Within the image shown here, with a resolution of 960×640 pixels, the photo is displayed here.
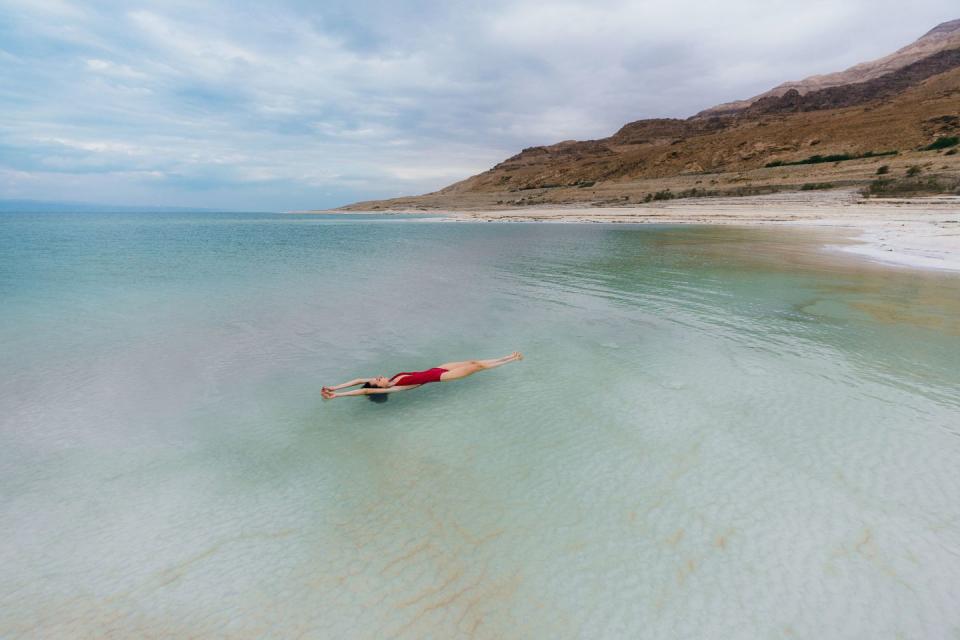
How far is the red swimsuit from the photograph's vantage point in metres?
7.41

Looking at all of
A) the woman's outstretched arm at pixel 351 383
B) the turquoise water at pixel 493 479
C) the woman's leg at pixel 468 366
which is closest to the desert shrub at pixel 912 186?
the turquoise water at pixel 493 479

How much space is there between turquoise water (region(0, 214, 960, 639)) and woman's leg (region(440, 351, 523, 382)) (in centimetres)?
19

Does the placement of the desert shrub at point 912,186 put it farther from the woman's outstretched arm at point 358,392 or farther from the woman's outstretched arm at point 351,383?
the woman's outstretched arm at point 351,383

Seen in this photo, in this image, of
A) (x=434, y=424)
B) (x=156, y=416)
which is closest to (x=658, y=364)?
(x=434, y=424)

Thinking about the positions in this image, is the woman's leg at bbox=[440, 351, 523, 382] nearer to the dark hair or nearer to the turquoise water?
the turquoise water

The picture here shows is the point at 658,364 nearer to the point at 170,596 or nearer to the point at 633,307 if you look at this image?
the point at 633,307

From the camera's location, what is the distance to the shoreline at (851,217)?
67.2ft

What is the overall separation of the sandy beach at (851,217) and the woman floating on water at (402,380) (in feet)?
65.0

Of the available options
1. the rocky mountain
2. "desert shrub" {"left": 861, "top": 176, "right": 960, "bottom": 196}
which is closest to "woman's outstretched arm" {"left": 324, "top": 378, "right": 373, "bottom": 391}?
"desert shrub" {"left": 861, "top": 176, "right": 960, "bottom": 196}

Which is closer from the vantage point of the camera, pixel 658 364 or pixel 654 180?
pixel 658 364

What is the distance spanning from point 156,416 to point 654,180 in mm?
86649

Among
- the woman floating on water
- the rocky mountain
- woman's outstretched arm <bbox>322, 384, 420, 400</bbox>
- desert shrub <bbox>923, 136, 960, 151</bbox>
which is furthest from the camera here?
the rocky mountain

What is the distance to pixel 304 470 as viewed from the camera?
17.8ft

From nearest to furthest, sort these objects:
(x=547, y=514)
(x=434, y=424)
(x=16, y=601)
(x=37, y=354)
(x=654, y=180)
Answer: (x=16, y=601) < (x=547, y=514) < (x=434, y=424) < (x=37, y=354) < (x=654, y=180)
